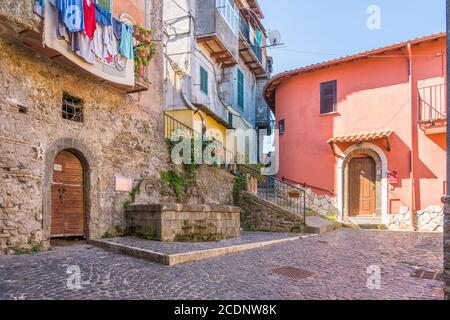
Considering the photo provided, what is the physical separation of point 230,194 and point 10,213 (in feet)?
28.2

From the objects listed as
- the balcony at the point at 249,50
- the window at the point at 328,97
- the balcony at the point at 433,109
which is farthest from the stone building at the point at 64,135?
the balcony at the point at 433,109

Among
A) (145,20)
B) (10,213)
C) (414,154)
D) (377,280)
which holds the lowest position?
(377,280)

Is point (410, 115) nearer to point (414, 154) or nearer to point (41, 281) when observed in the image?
point (414, 154)

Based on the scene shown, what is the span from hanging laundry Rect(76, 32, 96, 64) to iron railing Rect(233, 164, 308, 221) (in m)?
8.21

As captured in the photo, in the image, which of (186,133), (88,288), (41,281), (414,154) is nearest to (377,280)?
(88,288)

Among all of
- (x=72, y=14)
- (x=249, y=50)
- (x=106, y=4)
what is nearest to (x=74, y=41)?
(x=72, y=14)

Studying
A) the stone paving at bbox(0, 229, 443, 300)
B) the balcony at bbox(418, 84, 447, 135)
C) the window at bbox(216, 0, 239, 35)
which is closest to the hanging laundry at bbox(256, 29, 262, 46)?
the window at bbox(216, 0, 239, 35)

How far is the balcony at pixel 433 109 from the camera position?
1239cm

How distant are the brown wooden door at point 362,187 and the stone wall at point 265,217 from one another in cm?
404

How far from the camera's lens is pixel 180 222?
328 inches

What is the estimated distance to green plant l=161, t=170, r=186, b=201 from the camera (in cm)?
1090

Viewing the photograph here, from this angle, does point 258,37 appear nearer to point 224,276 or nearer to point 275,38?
point 275,38
